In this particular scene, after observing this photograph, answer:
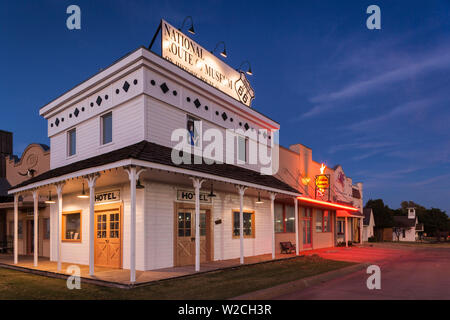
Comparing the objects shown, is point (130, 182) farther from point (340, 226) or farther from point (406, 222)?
point (406, 222)

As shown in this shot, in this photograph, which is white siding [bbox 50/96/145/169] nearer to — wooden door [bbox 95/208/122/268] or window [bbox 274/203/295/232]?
wooden door [bbox 95/208/122/268]

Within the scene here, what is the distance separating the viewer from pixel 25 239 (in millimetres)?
22250

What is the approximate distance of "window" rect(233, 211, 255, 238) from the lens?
59.2ft

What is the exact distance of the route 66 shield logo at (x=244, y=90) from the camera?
2075 centimetres

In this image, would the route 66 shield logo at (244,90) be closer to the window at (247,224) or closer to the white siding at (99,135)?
the window at (247,224)

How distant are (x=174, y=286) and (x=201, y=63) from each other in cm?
1114

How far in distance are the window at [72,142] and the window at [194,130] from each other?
551cm

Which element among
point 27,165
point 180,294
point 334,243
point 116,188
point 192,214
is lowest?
point 334,243

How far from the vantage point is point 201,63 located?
17875 mm

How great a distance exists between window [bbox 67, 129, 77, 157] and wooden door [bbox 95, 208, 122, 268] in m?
3.76
